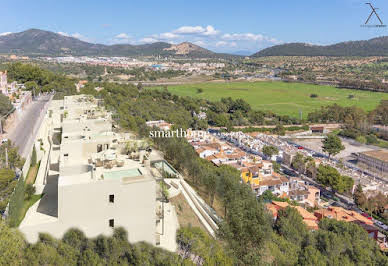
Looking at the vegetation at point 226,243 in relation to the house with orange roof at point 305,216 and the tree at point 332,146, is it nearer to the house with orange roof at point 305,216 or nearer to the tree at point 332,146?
the house with orange roof at point 305,216

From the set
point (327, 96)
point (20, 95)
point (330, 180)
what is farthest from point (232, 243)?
point (327, 96)

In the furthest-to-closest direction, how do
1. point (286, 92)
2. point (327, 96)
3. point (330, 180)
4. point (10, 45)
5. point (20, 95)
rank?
point (10, 45) → point (286, 92) → point (327, 96) → point (20, 95) → point (330, 180)

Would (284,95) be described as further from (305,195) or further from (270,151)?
(305,195)

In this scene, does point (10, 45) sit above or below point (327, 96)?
above

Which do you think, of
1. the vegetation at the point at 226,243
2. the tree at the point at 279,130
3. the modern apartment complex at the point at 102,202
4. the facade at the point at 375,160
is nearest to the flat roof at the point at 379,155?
the facade at the point at 375,160

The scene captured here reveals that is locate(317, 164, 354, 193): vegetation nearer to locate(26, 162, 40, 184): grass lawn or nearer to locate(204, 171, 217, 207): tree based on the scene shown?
locate(204, 171, 217, 207): tree

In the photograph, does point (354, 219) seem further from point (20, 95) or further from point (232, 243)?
point (20, 95)

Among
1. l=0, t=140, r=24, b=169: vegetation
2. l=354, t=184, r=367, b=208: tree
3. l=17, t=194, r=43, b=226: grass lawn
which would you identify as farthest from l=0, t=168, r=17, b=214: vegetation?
l=354, t=184, r=367, b=208: tree
